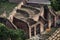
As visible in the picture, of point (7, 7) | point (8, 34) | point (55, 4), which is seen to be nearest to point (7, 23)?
point (8, 34)

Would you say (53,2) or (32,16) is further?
(53,2)

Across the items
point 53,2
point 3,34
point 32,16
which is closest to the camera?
point 3,34

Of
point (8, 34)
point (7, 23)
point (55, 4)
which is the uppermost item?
point (55, 4)

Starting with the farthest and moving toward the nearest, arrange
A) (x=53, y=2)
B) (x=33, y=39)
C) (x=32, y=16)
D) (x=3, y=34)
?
(x=53, y=2), (x=32, y=16), (x=33, y=39), (x=3, y=34)

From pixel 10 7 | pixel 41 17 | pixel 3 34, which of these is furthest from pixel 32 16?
pixel 3 34

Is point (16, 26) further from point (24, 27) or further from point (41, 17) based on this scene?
point (41, 17)

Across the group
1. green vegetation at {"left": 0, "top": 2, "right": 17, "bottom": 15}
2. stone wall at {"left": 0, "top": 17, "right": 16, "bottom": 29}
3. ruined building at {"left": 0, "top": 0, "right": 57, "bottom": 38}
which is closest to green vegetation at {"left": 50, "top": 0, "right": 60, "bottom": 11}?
ruined building at {"left": 0, "top": 0, "right": 57, "bottom": 38}

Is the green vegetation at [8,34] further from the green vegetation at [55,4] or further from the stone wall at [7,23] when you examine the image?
the green vegetation at [55,4]

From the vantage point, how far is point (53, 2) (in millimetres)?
41000

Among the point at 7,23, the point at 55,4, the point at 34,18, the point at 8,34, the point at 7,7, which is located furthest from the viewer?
the point at 55,4

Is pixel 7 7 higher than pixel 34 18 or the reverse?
higher

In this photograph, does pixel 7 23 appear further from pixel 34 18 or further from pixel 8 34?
pixel 8 34

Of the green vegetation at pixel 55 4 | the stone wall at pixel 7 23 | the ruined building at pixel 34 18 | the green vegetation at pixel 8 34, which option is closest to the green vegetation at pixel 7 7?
the ruined building at pixel 34 18

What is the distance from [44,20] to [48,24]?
886mm
